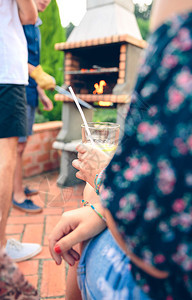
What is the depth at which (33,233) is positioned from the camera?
6.26 ft

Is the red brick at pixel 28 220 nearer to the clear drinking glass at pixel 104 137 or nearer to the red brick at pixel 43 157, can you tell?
the red brick at pixel 43 157

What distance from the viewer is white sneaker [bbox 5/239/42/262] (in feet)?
5.26

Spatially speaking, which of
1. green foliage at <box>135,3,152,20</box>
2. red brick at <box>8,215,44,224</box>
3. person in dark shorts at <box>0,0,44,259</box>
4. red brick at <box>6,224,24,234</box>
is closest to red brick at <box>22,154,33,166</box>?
red brick at <box>8,215,44,224</box>

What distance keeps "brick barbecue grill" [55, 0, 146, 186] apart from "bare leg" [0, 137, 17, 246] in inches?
41.2

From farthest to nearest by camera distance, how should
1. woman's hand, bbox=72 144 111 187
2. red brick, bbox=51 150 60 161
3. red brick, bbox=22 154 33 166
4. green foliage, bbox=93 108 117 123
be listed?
red brick, bbox=51 150 60 161, red brick, bbox=22 154 33 166, green foliage, bbox=93 108 117 123, woman's hand, bbox=72 144 111 187

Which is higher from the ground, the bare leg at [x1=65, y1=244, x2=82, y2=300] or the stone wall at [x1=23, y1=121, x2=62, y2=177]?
the bare leg at [x1=65, y1=244, x2=82, y2=300]

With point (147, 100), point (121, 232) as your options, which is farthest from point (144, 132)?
point (121, 232)

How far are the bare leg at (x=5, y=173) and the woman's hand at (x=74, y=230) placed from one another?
811 mm

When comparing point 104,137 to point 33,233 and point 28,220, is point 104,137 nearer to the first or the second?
point 33,233

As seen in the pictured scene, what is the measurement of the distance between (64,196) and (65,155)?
203 cm

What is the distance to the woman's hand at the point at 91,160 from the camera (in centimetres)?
76

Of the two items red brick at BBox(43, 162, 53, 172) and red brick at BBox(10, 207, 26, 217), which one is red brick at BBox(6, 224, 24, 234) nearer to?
red brick at BBox(10, 207, 26, 217)

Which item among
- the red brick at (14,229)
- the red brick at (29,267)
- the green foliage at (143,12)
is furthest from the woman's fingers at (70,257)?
the green foliage at (143,12)

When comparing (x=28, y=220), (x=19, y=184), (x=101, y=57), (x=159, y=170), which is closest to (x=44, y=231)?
(x=28, y=220)
